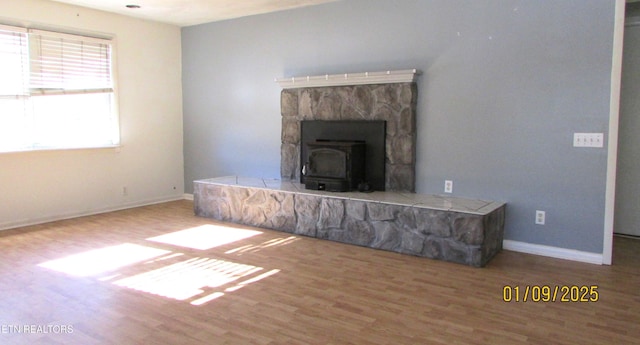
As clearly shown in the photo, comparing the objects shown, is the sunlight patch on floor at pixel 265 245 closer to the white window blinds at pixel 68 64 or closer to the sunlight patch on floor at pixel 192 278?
the sunlight patch on floor at pixel 192 278

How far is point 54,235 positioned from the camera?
452cm

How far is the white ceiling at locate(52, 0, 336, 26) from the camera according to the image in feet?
16.4

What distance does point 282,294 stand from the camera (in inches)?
120

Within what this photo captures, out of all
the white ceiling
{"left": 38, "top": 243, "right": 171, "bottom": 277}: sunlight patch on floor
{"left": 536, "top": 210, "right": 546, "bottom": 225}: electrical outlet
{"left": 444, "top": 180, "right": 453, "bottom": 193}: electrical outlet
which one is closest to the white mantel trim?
the white ceiling

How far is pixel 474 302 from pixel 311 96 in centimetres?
296

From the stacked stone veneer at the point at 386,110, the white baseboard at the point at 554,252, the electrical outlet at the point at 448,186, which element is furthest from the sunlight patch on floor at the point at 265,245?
the white baseboard at the point at 554,252

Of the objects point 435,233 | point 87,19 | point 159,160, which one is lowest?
point 435,233

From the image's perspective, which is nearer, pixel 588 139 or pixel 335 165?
pixel 588 139

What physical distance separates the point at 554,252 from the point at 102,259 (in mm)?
3768

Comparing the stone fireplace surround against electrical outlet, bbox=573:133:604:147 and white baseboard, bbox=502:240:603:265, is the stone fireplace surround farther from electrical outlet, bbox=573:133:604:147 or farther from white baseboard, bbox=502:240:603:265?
electrical outlet, bbox=573:133:604:147

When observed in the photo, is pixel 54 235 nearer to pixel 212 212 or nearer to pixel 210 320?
pixel 212 212

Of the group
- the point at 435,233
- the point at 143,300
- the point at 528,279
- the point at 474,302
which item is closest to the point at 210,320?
the point at 143,300

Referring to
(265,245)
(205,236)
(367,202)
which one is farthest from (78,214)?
(367,202)

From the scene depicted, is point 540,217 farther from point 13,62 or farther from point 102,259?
point 13,62
